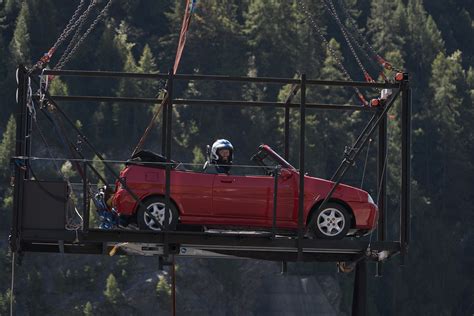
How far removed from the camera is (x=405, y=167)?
26.6 meters

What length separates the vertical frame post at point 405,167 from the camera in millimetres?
26531

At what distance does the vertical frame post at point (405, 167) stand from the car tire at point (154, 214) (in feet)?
10.5

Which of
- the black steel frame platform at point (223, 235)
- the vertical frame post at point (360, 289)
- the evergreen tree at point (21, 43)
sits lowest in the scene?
the vertical frame post at point (360, 289)

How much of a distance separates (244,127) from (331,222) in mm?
108907

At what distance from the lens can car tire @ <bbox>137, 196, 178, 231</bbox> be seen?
86.6 feet

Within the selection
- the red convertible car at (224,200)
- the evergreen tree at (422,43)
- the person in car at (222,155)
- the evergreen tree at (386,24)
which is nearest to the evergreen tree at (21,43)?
the evergreen tree at (386,24)

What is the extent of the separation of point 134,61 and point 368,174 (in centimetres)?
2090

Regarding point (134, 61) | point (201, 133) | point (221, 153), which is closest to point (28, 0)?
point (134, 61)

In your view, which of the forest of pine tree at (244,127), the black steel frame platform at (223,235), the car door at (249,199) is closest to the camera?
the black steel frame platform at (223,235)

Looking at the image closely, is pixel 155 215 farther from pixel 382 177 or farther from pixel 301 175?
pixel 382 177

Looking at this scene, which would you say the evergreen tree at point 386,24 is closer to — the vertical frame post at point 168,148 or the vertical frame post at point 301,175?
the vertical frame post at point 301,175

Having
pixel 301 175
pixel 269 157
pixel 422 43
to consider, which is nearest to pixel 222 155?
pixel 269 157

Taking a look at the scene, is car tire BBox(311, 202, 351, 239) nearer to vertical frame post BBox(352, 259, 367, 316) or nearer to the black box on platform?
vertical frame post BBox(352, 259, 367, 316)

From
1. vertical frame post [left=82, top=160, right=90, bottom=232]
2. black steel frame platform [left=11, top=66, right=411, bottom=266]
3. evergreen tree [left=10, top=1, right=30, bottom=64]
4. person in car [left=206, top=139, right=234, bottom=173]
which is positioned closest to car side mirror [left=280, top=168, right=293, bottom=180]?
black steel frame platform [left=11, top=66, right=411, bottom=266]
